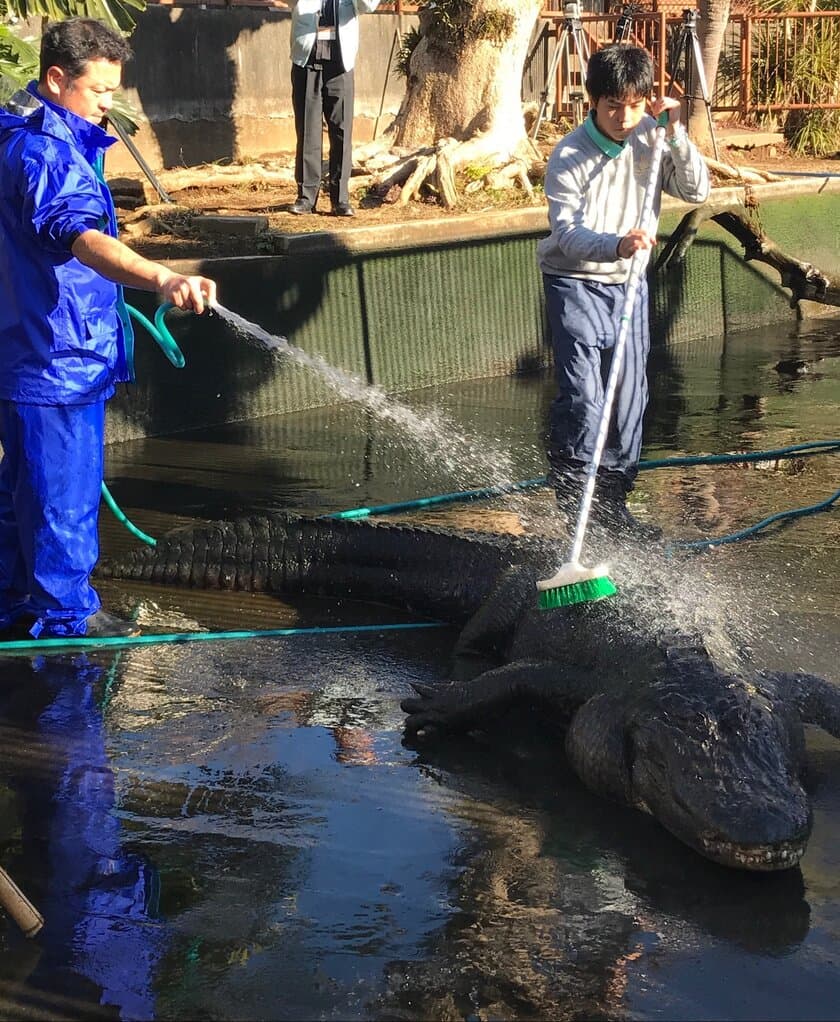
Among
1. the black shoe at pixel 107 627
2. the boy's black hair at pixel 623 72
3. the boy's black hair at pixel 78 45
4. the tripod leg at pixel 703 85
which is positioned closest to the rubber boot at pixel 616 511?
the boy's black hair at pixel 623 72

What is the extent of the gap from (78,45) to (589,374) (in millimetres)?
2478

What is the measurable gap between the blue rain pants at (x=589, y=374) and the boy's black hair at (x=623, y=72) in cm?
79

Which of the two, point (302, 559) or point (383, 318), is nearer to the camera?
point (302, 559)

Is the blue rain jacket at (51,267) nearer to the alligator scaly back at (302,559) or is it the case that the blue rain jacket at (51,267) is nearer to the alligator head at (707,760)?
the alligator scaly back at (302,559)

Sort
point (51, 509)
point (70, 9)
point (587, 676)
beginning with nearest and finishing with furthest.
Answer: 1. point (587, 676)
2. point (51, 509)
3. point (70, 9)

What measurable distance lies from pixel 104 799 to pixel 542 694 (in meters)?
1.33

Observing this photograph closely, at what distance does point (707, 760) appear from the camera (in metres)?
3.51

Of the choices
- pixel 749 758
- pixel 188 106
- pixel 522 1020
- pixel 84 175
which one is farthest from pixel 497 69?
pixel 522 1020

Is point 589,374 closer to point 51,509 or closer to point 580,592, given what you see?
point 580,592

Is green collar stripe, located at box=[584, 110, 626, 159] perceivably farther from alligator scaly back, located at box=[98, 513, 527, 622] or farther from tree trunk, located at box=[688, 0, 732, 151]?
tree trunk, located at box=[688, 0, 732, 151]

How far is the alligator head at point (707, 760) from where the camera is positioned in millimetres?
3355

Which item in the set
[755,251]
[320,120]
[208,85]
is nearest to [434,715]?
[755,251]

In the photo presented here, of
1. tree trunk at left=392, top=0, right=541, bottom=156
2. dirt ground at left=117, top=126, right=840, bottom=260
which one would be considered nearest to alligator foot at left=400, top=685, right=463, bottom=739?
dirt ground at left=117, top=126, right=840, bottom=260

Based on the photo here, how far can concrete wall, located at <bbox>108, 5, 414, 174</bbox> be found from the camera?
14.0 meters
